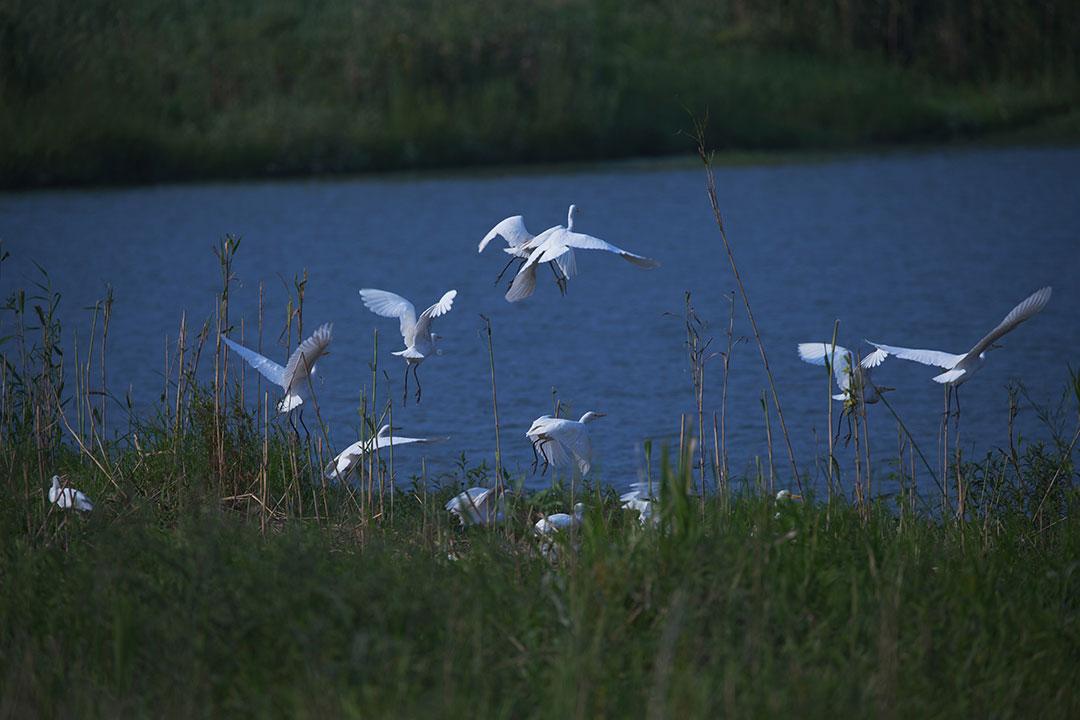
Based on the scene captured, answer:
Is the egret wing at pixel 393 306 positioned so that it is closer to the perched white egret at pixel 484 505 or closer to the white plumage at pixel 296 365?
the white plumage at pixel 296 365

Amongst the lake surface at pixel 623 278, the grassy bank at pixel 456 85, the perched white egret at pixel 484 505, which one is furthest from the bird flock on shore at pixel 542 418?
the grassy bank at pixel 456 85

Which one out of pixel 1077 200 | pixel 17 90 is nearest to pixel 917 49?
pixel 1077 200

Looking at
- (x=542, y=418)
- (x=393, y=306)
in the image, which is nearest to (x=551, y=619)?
(x=542, y=418)

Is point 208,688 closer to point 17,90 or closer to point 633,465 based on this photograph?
point 633,465

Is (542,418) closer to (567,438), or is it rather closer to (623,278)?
(567,438)

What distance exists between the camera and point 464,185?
1547 centimetres

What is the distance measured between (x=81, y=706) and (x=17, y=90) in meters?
14.8

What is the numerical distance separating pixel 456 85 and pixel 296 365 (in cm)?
1403

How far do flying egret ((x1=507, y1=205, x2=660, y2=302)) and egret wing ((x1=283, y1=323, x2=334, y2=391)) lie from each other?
1.65 feet

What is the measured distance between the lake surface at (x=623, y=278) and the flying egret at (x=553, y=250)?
1.19m

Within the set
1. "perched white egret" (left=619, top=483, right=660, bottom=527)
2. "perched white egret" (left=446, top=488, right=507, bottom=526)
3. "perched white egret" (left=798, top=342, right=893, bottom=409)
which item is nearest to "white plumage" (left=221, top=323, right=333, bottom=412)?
"perched white egret" (left=446, top=488, right=507, bottom=526)

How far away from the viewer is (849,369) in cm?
375

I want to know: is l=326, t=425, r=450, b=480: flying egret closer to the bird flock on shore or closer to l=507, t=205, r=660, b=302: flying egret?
the bird flock on shore

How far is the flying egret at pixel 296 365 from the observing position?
11.9 feet
